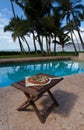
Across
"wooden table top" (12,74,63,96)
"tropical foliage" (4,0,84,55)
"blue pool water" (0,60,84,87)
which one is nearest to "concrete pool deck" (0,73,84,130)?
"wooden table top" (12,74,63,96)

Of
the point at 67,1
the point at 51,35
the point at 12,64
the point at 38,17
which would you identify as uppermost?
the point at 67,1

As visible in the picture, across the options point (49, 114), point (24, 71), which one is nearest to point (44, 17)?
point (24, 71)

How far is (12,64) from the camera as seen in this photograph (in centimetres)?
1178

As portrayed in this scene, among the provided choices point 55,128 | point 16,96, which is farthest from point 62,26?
point 55,128

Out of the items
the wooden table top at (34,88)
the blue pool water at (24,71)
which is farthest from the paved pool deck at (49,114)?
the blue pool water at (24,71)

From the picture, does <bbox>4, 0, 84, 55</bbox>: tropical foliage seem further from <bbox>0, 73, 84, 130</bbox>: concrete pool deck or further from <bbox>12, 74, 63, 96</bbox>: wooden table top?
<bbox>12, 74, 63, 96</bbox>: wooden table top

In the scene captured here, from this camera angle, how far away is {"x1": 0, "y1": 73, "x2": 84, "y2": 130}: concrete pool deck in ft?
8.66

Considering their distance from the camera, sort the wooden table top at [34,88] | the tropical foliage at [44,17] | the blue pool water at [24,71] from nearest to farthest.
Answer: the wooden table top at [34,88] → the blue pool water at [24,71] → the tropical foliage at [44,17]

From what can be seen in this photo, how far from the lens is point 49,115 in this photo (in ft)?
9.91

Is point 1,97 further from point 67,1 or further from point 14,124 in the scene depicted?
point 67,1

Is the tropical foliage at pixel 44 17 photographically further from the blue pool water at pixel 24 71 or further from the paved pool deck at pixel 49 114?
the paved pool deck at pixel 49 114

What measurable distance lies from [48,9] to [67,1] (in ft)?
8.97

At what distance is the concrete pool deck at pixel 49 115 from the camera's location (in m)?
2.64

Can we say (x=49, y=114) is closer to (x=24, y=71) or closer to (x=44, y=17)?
(x=24, y=71)
